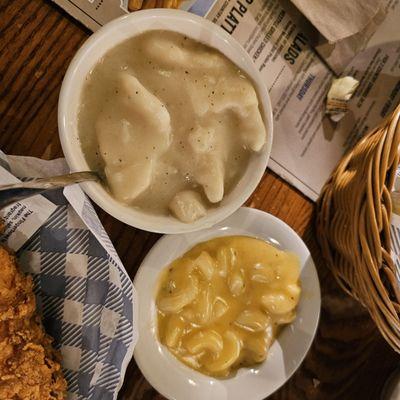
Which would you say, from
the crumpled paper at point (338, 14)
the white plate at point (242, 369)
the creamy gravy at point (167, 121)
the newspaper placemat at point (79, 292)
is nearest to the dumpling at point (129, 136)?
the creamy gravy at point (167, 121)

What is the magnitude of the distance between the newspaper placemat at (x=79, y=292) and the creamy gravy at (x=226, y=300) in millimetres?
124

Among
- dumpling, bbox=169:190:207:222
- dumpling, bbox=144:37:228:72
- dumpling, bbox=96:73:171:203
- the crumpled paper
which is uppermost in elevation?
the crumpled paper

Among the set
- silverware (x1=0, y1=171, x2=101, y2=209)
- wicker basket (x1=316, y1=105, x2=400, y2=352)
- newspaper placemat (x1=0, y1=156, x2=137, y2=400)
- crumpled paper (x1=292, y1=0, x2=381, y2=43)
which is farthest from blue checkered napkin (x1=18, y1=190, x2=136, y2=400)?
crumpled paper (x1=292, y1=0, x2=381, y2=43)

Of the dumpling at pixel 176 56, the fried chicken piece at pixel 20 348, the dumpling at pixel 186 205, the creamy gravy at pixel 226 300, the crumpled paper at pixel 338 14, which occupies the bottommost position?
the fried chicken piece at pixel 20 348

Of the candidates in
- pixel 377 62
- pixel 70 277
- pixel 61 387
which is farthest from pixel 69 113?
pixel 377 62

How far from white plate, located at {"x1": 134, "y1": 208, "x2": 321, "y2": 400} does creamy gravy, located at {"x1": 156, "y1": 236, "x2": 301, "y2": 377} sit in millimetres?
18

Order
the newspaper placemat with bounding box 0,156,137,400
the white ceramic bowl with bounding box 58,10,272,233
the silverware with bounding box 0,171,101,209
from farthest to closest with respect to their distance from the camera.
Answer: the newspaper placemat with bounding box 0,156,137,400
the white ceramic bowl with bounding box 58,10,272,233
the silverware with bounding box 0,171,101,209

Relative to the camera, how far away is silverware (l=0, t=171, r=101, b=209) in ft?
2.52

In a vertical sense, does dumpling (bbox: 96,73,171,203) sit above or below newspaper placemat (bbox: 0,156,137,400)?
above

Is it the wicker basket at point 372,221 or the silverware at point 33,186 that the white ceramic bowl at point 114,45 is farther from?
the wicker basket at point 372,221

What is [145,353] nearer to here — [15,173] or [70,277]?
[70,277]

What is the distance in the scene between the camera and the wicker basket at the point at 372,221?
0.93 metres

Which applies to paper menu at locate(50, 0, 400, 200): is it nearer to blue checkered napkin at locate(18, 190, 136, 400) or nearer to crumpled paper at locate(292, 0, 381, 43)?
crumpled paper at locate(292, 0, 381, 43)

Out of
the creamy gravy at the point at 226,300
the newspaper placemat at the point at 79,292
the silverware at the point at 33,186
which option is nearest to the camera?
the silverware at the point at 33,186
